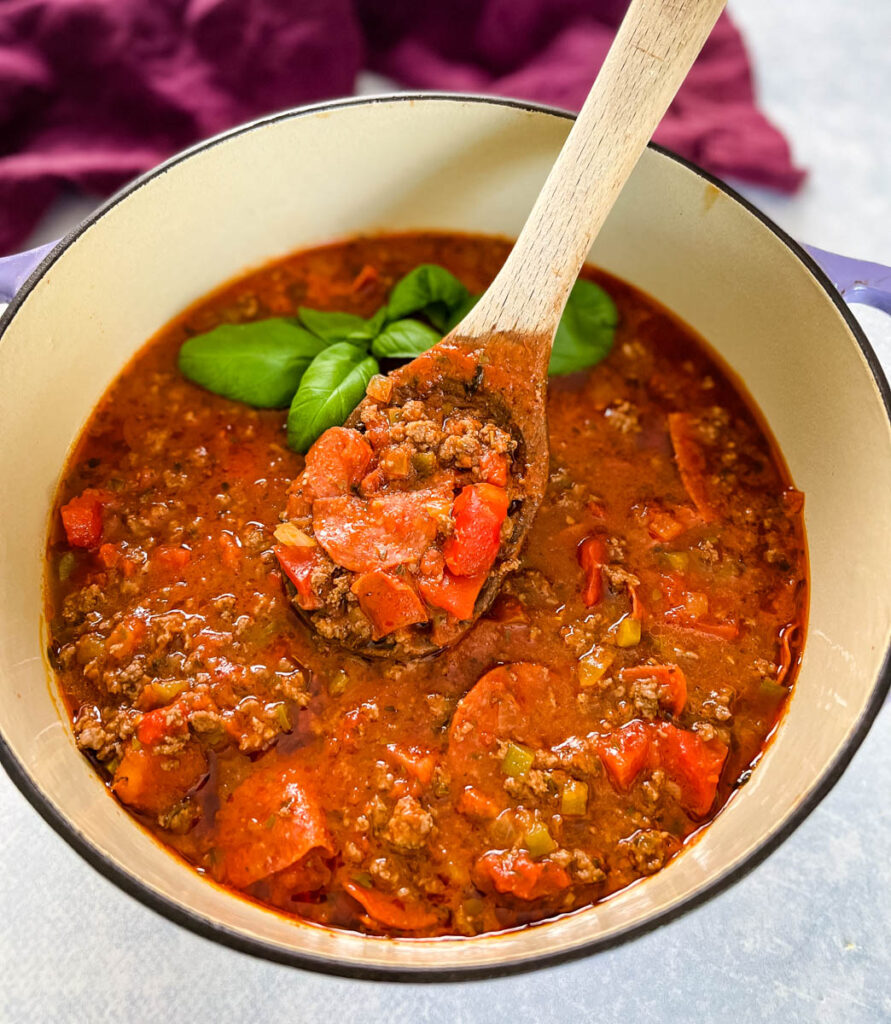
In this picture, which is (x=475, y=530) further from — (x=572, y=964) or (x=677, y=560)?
(x=572, y=964)

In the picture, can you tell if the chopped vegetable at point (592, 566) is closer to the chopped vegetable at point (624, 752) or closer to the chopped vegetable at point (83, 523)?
the chopped vegetable at point (624, 752)

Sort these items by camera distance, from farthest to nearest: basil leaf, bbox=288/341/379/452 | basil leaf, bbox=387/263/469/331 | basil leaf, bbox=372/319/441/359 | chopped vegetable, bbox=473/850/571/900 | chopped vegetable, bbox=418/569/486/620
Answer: basil leaf, bbox=387/263/469/331
basil leaf, bbox=372/319/441/359
basil leaf, bbox=288/341/379/452
chopped vegetable, bbox=418/569/486/620
chopped vegetable, bbox=473/850/571/900

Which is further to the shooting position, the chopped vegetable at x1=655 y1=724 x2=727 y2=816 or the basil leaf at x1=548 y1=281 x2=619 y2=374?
the basil leaf at x1=548 y1=281 x2=619 y2=374

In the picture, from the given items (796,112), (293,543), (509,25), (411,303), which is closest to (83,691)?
(293,543)

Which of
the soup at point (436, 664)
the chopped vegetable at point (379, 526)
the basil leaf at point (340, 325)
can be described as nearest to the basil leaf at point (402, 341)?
the basil leaf at point (340, 325)

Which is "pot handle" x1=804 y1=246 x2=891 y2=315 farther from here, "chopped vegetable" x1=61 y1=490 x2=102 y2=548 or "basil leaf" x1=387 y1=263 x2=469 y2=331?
"chopped vegetable" x1=61 y1=490 x2=102 y2=548

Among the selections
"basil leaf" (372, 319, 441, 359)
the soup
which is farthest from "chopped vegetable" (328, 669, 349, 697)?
"basil leaf" (372, 319, 441, 359)
